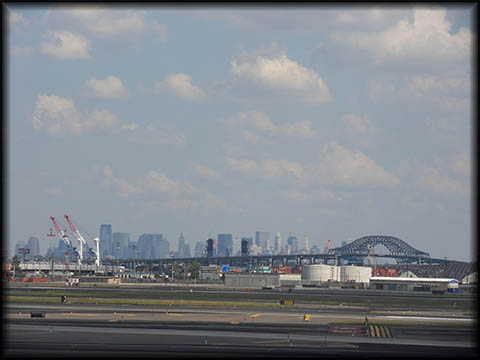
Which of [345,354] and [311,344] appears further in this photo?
[311,344]


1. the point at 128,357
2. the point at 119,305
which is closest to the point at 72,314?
the point at 119,305

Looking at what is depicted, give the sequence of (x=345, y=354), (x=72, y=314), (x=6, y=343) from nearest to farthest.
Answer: (x=345, y=354), (x=6, y=343), (x=72, y=314)

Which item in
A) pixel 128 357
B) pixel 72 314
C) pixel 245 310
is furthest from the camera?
pixel 245 310

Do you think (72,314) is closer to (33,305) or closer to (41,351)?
(33,305)

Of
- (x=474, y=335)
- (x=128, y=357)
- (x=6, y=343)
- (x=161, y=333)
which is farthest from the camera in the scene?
(x=474, y=335)

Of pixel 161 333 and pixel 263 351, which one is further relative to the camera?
pixel 161 333

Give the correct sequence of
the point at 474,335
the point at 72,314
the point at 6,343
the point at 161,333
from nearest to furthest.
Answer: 1. the point at 6,343
2. the point at 161,333
3. the point at 474,335
4. the point at 72,314

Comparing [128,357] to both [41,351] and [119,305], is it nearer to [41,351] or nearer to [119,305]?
[41,351]

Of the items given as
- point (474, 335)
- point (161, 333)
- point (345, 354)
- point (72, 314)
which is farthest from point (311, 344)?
point (72, 314)
